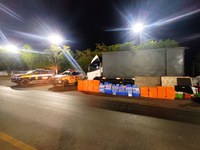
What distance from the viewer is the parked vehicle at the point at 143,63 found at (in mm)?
12633

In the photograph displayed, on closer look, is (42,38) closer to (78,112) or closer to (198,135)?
(78,112)

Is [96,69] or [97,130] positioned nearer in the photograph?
[97,130]

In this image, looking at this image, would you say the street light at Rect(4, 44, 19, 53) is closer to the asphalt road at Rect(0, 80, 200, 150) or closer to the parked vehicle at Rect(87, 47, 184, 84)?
the parked vehicle at Rect(87, 47, 184, 84)

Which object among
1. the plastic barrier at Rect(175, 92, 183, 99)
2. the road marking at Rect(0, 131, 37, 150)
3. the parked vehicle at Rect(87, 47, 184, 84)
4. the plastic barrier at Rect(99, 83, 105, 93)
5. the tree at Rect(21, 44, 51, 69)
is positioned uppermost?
the tree at Rect(21, 44, 51, 69)

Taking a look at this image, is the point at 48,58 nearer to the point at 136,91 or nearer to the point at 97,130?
the point at 136,91

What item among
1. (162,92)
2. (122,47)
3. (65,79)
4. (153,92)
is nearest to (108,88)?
(153,92)

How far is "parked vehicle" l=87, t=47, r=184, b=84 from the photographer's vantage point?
12.6 m

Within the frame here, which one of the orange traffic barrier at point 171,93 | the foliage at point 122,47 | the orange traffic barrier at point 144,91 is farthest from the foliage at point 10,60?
the orange traffic barrier at point 171,93

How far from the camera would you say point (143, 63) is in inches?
543

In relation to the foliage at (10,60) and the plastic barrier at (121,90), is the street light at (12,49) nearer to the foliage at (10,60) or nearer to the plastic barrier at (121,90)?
the foliage at (10,60)

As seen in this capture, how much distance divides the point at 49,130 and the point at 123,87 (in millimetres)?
7997

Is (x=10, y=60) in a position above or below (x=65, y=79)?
above

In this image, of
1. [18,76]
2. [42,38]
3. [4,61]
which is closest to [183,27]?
[18,76]

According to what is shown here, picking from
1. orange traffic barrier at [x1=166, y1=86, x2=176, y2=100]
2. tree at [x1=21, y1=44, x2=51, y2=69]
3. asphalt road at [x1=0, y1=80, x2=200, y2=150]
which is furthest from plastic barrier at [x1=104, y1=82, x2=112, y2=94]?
tree at [x1=21, y1=44, x2=51, y2=69]
